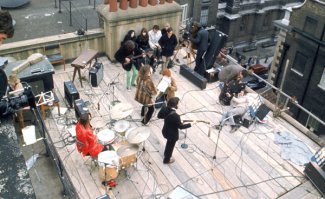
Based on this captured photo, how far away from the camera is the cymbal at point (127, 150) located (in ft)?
27.3

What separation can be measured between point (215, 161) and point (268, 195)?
1.60 m

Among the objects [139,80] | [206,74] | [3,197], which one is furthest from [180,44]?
[3,197]

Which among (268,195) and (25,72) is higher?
(25,72)

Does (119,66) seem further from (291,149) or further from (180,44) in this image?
(291,149)

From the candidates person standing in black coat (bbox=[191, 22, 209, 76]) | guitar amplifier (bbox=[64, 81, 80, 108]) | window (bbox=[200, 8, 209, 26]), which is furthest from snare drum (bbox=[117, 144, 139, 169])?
window (bbox=[200, 8, 209, 26])

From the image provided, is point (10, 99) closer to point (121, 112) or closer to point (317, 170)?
point (121, 112)

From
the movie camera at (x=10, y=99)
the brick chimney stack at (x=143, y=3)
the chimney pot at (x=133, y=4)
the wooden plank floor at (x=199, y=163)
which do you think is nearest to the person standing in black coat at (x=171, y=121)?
the wooden plank floor at (x=199, y=163)

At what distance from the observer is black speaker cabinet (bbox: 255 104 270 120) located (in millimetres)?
11078

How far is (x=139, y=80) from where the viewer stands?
401 inches

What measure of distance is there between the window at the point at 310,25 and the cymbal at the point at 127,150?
74.9ft

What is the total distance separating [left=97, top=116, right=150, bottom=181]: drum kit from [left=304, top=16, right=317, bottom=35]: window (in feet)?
73.7

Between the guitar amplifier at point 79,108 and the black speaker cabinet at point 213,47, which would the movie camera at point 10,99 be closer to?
the guitar amplifier at point 79,108

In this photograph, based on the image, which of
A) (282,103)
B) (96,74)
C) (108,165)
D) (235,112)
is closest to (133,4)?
(96,74)

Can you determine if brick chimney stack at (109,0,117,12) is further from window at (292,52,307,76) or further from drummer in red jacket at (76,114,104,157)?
window at (292,52,307,76)
